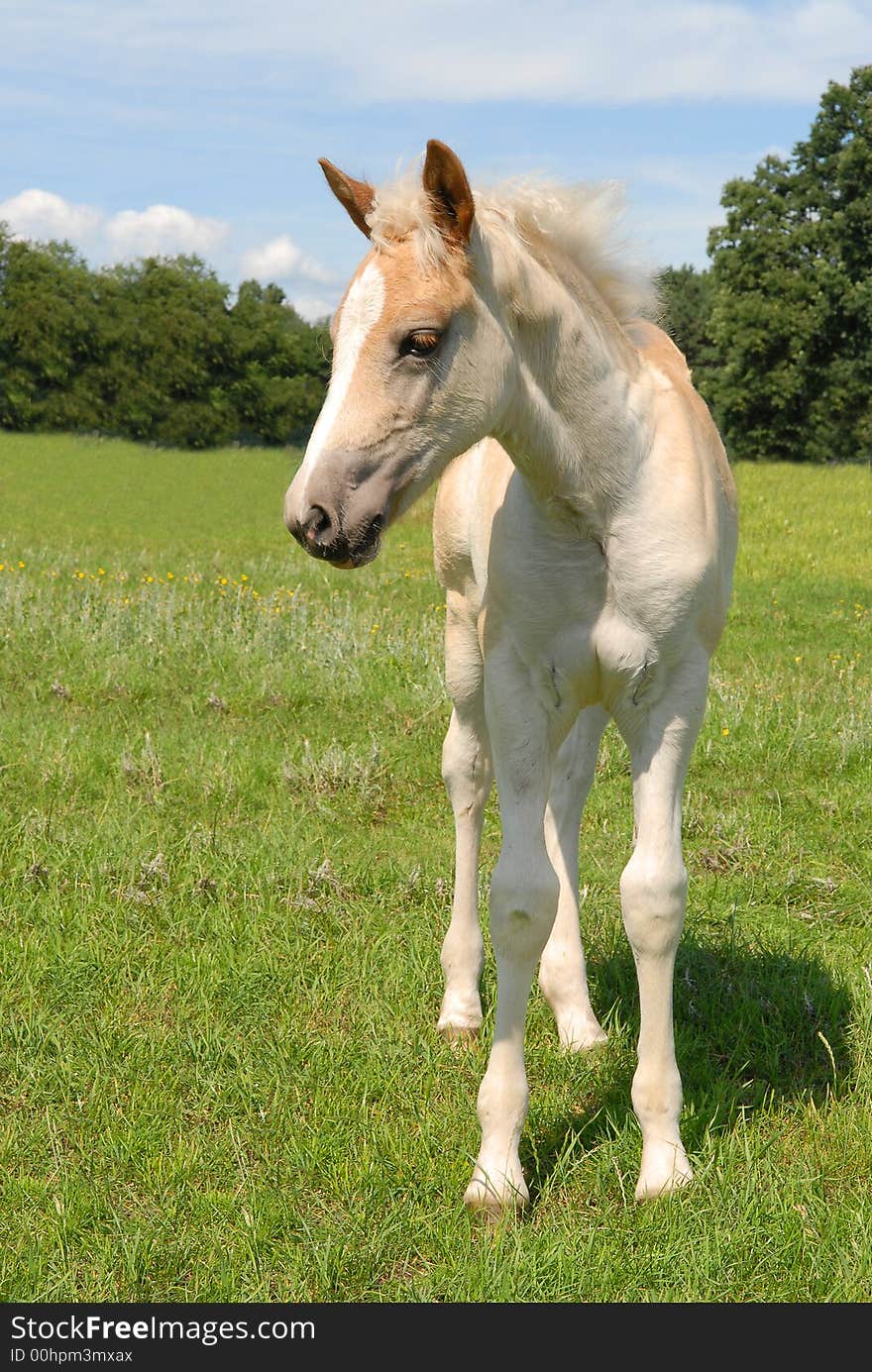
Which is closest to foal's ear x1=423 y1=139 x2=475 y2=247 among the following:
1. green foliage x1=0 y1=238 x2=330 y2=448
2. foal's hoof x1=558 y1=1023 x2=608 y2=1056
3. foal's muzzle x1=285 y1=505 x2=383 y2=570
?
foal's muzzle x1=285 y1=505 x2=383 y2=570

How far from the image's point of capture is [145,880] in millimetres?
4926

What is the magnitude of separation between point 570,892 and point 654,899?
970mm

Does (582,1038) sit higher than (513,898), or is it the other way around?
(513,898)

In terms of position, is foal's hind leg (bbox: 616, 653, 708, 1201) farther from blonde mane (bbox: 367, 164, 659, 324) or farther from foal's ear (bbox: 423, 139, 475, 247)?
foal's ear (bbox: 423, 139, 475, 247)

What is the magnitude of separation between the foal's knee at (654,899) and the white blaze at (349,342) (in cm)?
144

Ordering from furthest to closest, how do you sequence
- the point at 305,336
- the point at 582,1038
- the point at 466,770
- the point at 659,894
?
the point at 305,336 → the point at 466,770 → the point at 582,1038 → the point at 659,894

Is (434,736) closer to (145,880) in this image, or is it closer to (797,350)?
(145,880)

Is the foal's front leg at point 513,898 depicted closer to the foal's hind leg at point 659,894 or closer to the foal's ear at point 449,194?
the foal's hind leg at point 659,894

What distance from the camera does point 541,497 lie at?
122 inches

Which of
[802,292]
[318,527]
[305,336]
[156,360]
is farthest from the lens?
[802,292]

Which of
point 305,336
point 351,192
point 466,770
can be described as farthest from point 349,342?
point 305,336

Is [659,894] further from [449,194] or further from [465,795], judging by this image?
[449,194]

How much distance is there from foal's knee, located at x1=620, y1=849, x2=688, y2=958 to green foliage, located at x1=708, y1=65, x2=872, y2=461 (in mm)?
39480

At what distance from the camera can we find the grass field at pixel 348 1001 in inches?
118
